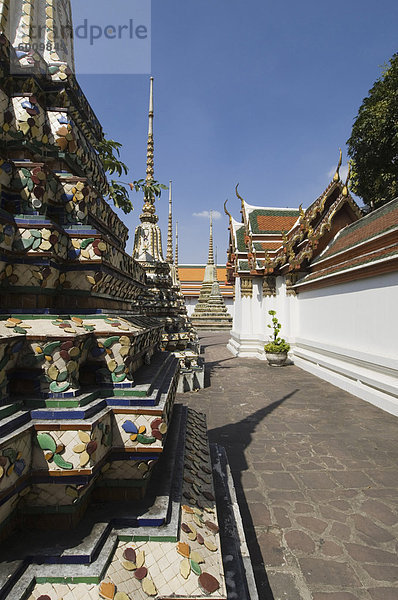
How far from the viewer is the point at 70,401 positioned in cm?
168

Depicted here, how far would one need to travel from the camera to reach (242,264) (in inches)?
620

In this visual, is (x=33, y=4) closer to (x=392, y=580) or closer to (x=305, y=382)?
(x=392, y=580)

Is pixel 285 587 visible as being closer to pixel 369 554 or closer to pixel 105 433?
pixel 369 554

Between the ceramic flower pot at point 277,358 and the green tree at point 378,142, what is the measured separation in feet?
30.4

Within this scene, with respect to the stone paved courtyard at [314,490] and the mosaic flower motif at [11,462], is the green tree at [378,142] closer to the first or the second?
the stone paved courtyard at [314,490]

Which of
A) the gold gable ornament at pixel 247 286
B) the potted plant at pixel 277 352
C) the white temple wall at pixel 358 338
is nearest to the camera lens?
the white temple wall at pixel 358 338

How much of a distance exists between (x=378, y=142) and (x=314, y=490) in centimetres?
1603

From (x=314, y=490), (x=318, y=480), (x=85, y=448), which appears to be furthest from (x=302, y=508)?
(x=85, y=448)

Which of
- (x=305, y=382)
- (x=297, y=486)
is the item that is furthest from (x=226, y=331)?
(x=297, y=486)

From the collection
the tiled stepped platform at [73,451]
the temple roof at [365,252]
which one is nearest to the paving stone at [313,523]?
the tiled stepped platform at [73,451]

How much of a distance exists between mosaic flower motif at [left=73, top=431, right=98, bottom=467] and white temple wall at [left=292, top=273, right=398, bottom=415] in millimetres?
6504

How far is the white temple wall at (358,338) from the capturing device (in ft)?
22.5

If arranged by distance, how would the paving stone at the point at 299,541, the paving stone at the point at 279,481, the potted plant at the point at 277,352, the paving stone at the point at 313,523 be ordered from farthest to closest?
1. the potted plant at the point at 277,352
2. the paving stone at the point at 279,481
3. the paving stone at the point at 313,523
4. the paving stone at the point at 299,541

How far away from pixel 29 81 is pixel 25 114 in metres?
0.30
